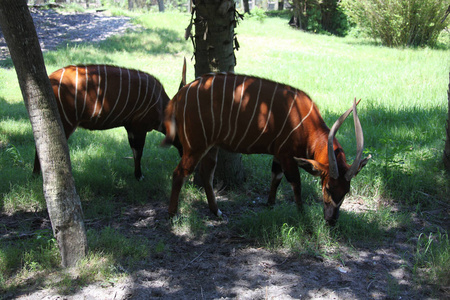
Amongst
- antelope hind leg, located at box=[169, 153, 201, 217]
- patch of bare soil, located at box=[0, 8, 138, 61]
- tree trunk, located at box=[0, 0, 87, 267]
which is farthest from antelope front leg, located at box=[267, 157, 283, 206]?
patch of bare soil, located at box=[0, 8, 138, 61]

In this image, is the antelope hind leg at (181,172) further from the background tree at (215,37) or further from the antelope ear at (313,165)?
the antelope ear at (313,165)

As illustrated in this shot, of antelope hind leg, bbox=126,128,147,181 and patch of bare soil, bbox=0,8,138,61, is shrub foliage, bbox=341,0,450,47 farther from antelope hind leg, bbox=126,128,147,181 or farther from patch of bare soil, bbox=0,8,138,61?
antelope hind leg, bbox=126,128,147,181

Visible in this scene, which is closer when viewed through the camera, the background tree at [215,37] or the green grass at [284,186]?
the green grass at [284,186]

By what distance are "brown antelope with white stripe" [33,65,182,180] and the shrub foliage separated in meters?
14.6

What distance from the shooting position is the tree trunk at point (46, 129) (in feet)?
9.69

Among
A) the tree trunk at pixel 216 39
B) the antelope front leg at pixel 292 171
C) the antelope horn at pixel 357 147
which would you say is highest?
the tree trunk at pixel 216 39

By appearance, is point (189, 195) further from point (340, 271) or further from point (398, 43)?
point (398, 43)

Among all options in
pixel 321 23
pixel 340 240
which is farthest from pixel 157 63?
pixel 321 23

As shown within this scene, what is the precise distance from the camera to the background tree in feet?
15.1

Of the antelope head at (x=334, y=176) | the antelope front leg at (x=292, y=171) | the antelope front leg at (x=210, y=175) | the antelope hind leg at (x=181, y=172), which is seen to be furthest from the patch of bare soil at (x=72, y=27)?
the antelope head at (x=334, y=176)

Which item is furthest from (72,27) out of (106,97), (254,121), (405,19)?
(254,121)

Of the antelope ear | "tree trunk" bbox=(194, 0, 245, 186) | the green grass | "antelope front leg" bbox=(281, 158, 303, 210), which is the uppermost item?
"tree trunk" bbox=(194, 0, 245, 186)

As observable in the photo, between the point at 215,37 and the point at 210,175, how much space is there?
5.13ft

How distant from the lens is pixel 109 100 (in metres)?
4.85
